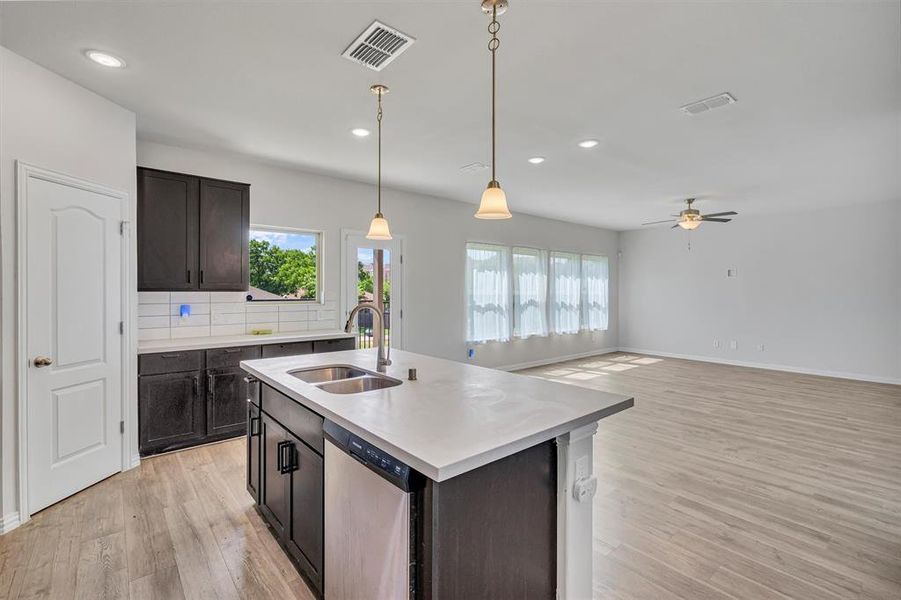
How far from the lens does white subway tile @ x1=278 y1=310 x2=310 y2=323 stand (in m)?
4.62

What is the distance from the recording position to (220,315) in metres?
4.22

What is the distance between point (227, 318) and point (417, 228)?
268 centimetres

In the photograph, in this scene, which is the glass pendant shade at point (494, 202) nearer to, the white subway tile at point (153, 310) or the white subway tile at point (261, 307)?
the white subway tile at point (261, 307)

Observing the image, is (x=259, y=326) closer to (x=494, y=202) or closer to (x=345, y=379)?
(x=345, y=379)

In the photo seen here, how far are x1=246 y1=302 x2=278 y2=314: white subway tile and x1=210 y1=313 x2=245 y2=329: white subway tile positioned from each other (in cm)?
10

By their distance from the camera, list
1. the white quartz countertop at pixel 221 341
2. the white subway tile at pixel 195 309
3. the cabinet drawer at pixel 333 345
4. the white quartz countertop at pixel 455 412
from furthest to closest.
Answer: the cabinet drawer at pixel 333 345 → the white subway tile at pixel 195 309 → the white quartz countertop at pixel 221 341 → the white quartz countertop at pixel 455 412

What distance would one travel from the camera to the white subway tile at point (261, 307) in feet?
14.4

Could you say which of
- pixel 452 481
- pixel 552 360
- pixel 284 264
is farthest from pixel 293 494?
pixel 552 360

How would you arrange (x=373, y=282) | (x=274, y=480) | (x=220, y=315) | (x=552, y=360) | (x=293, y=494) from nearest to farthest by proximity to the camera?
(x=293, y=494)
(x=274, y=480)
(x=220, y=315)
(x=373, y=282)
(x=552, y=360)

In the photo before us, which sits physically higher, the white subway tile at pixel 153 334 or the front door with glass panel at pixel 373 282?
the front door with glass panel at pixel 373 282

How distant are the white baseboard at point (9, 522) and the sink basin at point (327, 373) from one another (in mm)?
1803

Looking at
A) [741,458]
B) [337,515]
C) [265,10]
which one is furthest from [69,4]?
[741,458]

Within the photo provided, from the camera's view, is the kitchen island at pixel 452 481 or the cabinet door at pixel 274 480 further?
the cabinet door at pixel 274 480

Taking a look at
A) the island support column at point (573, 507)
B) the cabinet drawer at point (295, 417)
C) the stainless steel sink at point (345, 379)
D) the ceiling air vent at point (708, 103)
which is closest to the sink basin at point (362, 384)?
the stainless steel sink at point (345, 379)
